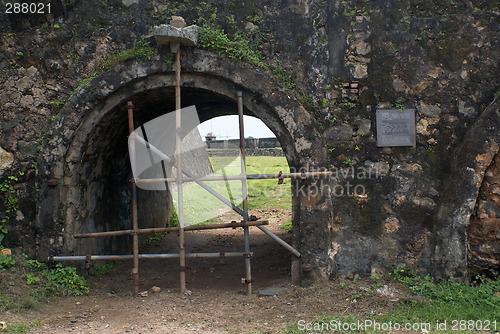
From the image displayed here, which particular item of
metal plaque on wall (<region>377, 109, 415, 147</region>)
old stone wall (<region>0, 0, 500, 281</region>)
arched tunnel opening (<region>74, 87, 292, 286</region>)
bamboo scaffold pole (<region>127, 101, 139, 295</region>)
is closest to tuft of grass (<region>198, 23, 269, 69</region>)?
old stone wall (<region>0, 0, 500, 281</region>)

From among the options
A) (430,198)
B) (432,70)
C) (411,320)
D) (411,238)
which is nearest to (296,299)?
(411,320)

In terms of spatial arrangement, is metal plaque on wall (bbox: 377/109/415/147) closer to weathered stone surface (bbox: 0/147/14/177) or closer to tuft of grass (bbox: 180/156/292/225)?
weathered stone surface (bbox: 0/147/14/177)

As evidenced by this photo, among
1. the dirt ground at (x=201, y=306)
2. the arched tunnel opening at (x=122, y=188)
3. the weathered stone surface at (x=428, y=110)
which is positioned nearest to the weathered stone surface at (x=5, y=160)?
the arched tunnel opening at (x=122, y=188)

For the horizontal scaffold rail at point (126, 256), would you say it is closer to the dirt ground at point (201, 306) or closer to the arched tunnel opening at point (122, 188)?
the arched tunnel opening at point (122, 188)

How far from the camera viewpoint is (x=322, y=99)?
15.2 feet

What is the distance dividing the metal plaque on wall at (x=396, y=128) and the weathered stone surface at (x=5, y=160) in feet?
14.0

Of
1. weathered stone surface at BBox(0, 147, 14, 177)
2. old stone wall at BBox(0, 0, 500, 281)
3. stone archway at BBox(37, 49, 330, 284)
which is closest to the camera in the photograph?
old stone wall at BBox(0, 0, 500, 281)

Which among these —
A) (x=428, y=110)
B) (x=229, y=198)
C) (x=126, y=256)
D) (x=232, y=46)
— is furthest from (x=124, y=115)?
(x=229, y=198)

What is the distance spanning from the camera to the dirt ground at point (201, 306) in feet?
12.9

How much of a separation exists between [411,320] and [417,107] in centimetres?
224

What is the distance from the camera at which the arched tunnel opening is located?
16.6ft

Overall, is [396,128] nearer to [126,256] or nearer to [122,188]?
[126,256]

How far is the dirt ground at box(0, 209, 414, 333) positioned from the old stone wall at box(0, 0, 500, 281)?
1.19ft

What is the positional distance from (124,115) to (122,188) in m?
1.76
